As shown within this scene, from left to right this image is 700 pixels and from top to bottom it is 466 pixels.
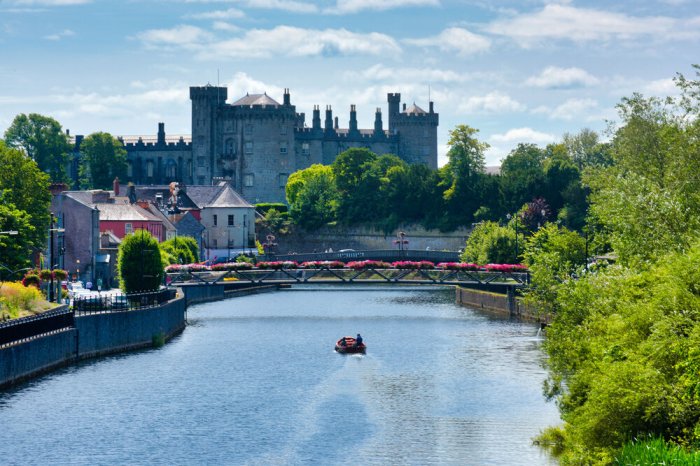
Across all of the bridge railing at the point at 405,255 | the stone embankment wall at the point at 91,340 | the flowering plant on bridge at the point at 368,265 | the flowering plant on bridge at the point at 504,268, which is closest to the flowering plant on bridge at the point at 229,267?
the flowering plant on bridge at the point at 368,265

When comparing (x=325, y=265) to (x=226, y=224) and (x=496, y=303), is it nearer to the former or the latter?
(x=496, y=303)

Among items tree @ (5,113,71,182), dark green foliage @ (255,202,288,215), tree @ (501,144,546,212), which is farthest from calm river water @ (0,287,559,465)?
tree @ (5,113,71,182)

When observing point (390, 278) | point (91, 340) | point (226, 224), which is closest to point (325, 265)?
point (390, 278)

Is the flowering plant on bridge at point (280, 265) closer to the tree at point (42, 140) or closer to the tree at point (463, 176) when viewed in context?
the tree at point (463, 176)

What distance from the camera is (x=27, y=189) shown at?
317 ft

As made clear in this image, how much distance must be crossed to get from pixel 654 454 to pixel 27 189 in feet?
229

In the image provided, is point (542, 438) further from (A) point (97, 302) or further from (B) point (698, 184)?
(A) point (97, 302)

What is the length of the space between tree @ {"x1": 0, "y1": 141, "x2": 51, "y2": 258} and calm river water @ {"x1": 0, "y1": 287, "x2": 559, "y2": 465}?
1468cm

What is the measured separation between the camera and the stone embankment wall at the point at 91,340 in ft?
192

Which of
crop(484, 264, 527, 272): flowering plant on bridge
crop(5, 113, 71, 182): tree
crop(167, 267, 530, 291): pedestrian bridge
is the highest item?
crop(5, 113, 71, 182): tree

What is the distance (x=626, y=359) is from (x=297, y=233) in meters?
145

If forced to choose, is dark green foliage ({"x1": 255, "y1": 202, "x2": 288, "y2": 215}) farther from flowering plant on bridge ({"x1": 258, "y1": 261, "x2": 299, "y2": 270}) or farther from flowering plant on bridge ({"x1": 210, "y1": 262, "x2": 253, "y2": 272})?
flowering plant on bridge ({"x1": 210, "y1": 262, "x2": 253, "y2": 272})

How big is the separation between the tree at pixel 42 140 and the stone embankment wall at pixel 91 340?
346 ft

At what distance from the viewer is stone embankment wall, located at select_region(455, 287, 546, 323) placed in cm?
9569
